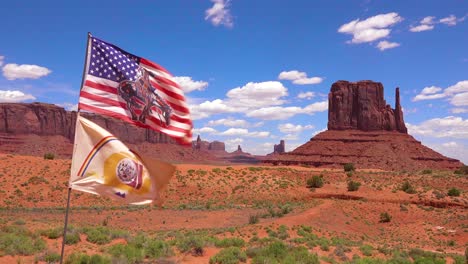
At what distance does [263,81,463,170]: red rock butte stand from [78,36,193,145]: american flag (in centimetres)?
8208

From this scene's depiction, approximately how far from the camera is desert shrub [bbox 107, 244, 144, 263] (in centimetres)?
1267

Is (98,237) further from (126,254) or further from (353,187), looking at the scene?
(353,187)

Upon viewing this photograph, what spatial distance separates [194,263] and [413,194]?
1359 inches

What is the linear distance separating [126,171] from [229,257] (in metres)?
7.12

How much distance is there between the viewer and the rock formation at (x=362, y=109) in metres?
114

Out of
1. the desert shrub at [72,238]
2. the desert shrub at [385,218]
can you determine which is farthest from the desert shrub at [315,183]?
the desert shrub at [72,238]

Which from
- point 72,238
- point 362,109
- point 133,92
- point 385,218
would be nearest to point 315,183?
point 385,218

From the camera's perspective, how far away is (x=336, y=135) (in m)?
109

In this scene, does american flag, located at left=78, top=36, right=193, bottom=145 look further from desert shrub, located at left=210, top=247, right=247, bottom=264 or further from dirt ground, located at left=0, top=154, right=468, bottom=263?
dirt ground, located at left=0, top=154, right=468, bottom=263

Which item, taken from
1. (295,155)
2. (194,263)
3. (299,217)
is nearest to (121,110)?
(194,263)

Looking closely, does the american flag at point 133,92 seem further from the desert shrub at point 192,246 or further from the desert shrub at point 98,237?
the desert shrub at point 98,237

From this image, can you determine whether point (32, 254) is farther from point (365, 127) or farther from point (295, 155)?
point (365, 127)

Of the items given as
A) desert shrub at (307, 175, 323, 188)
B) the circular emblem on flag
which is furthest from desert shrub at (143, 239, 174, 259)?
desert shrub at (307, 175, 323, 188)

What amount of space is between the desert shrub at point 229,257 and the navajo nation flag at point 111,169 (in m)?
6.25
